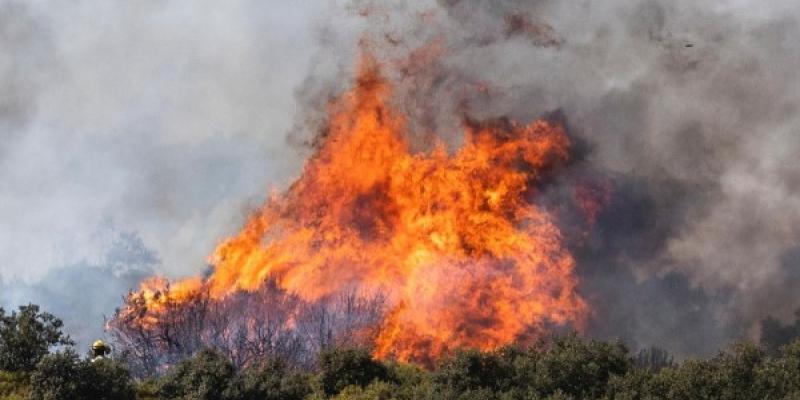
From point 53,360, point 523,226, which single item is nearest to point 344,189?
point 523,226

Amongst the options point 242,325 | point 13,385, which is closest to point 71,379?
point 13,385

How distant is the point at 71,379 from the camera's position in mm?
19156

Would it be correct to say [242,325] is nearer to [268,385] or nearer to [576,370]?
[268,385]

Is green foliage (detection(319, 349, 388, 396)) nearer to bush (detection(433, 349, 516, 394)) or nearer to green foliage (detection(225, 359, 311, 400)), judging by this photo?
green foliage (detection(225, 359, 311, 400))

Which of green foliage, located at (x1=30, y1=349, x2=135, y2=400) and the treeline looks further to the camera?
the treeline

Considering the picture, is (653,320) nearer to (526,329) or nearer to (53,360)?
(526,329)

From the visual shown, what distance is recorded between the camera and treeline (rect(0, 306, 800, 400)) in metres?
19.2

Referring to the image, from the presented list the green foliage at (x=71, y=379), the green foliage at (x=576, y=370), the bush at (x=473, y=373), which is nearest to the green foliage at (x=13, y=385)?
the green foliage at (x=71, y=379)

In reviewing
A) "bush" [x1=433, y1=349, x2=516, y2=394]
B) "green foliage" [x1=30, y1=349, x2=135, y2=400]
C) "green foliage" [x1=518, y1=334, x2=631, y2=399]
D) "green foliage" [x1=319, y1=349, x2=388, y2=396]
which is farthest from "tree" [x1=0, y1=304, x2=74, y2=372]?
"green foliage" [x1=518, y1=334, x2=631, y2=399]

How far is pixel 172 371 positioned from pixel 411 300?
22.7 meters

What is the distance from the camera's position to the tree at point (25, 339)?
21.3m

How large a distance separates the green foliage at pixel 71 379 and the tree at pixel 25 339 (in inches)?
92.7

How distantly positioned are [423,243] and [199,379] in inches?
972

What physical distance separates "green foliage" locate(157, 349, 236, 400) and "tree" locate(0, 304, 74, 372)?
10.3 ft
